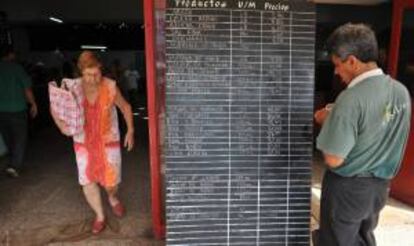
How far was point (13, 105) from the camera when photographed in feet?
19.2

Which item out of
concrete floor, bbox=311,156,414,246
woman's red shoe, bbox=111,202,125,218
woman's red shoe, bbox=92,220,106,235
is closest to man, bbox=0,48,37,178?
woman's red shoe, bbox=111,202,125,218

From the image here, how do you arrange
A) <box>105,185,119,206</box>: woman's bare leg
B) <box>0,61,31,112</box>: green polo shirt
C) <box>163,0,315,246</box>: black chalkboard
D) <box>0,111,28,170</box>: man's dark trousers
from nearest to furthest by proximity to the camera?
<box>163,0,315,246</box>: black chalkboard
<box>105,185,119,206</box>: woman's bare leg
<box>0,61,31,112</box>: green polo shirt
<box>0,111,28,170</box>: man's dark trousers

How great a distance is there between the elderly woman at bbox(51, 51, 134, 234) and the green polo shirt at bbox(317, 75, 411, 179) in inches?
76.6

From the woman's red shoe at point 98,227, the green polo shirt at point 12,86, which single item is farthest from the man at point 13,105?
the woman's red shoe at point 98,227

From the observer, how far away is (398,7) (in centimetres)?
488

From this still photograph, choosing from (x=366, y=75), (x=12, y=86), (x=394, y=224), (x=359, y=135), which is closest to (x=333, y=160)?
(x=359, y=135)

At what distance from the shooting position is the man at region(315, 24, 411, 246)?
7.94 feet

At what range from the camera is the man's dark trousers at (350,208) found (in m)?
2.58

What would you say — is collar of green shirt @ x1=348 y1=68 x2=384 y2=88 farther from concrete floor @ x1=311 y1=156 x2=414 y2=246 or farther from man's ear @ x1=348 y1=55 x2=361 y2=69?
concrete floor @ x1=311 y1=156 x2=414 y2=246

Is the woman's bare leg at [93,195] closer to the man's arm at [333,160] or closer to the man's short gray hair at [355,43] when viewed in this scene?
the man's arm at [333,160]

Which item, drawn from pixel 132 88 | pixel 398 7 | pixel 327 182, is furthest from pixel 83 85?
pixel 132 88

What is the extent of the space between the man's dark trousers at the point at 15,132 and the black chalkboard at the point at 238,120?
138 inches

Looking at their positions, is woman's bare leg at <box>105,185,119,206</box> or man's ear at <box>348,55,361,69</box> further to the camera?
woman's bare leg at <box>105,185,119,206</box>

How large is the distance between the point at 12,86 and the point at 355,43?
15.1 ft
